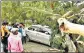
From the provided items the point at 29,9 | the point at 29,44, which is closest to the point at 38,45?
the point at 29,44

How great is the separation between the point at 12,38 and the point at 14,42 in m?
0.12

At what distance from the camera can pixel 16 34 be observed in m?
11.1

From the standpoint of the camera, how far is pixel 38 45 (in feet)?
36.5

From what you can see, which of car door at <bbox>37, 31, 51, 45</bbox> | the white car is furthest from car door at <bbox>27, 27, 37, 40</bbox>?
car door at <bbox>37, 31, 51, 45</bbox>

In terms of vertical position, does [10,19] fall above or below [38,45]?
above

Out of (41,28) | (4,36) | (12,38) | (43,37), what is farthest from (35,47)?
(4,36)

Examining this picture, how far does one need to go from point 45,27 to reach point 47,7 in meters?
0.53

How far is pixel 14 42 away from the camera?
11.1 meters

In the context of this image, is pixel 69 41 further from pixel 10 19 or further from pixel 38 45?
pixel 10 19

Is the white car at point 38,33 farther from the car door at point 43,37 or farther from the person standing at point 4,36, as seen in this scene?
the person standing at point 4,36

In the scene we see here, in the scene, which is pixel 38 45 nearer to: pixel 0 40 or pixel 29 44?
pixel 29 44

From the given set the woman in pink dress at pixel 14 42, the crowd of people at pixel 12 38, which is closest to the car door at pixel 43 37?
the crowd of people at pixel 12 38

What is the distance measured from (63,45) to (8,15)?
5.41 ft

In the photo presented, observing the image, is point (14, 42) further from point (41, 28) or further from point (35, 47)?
point (41, 28)
